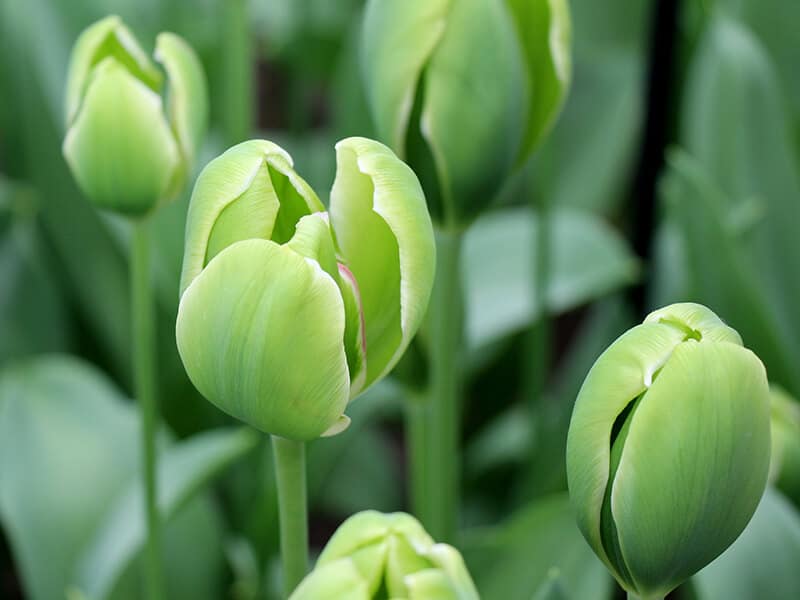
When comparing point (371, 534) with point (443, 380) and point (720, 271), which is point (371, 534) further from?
point (720, 271)

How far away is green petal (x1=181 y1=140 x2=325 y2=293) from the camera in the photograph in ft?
0.65

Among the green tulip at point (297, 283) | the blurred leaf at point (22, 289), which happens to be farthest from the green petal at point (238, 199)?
the blurred leaf at point (22, 289)

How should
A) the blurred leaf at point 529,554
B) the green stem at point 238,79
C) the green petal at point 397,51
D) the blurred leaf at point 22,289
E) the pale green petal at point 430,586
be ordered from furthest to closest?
the blurred leaf at point 22,289 < the green stem at point 238,79 < the blurred leaf at point 529,554 < the green petal at point 397,51 < the pale green petal at point 430,586

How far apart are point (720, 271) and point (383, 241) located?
29 cm

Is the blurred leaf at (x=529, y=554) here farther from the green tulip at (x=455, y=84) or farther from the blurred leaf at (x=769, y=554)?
the green tulip at (x=455, y=84)

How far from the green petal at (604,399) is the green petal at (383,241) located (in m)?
0.03

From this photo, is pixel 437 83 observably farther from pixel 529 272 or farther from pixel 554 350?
pixel 554 350

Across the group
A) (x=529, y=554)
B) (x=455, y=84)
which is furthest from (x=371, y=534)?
(x=529, y=554)

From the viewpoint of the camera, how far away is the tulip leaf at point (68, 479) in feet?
1.65

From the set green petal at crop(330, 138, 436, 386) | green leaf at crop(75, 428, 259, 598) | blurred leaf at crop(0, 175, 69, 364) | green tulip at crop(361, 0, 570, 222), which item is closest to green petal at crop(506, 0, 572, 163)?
green tulip at crop(361, 0, 570, 222)

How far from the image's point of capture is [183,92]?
311mm

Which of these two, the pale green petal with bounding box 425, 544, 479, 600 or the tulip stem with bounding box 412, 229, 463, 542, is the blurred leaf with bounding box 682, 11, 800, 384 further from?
the pale green petal with bounding box 425, 544, 479, 600

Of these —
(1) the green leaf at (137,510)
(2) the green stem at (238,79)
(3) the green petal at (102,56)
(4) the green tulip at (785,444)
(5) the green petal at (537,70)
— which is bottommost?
(1) the green leaf at (137,510)

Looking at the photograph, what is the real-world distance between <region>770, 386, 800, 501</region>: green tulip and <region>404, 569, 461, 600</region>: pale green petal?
0.21 metres
